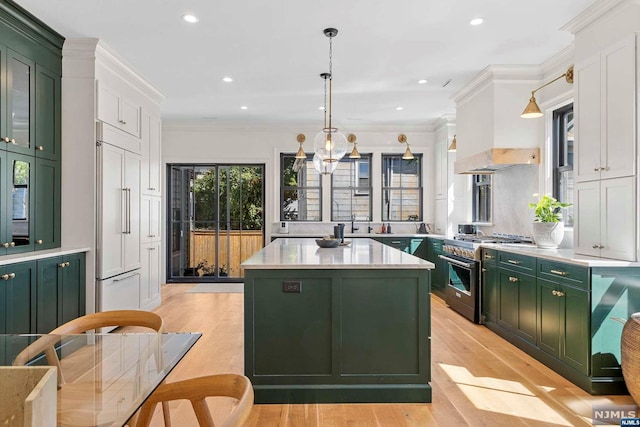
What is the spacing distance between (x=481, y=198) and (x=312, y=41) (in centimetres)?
373

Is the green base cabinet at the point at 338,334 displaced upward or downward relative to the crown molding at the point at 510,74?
downward

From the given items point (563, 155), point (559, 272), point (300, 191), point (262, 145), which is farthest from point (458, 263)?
point (262, 145)

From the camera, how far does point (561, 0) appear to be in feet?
10.0

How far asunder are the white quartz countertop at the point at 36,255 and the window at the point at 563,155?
4850mm

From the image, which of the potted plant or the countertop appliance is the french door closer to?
the countertop appliance

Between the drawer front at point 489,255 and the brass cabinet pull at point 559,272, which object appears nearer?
the brass cabinet pull at point 559,272

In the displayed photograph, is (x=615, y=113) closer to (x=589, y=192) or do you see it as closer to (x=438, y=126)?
(x=589, y=192)

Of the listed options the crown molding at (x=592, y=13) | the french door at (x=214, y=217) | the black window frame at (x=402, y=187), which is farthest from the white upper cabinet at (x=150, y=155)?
the crown molding at (x=592, y=13)

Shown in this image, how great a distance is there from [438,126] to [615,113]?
4164 mm

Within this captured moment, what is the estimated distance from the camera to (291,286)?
2.66m

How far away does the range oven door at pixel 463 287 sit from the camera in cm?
454

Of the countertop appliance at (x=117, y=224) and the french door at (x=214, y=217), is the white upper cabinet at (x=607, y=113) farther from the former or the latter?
the french door at (x=214, y=217)

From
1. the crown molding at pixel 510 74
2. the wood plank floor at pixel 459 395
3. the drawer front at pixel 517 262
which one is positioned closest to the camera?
the wood plank floor at pixel 459 395

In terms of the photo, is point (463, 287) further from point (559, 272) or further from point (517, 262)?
point (559, 272)
